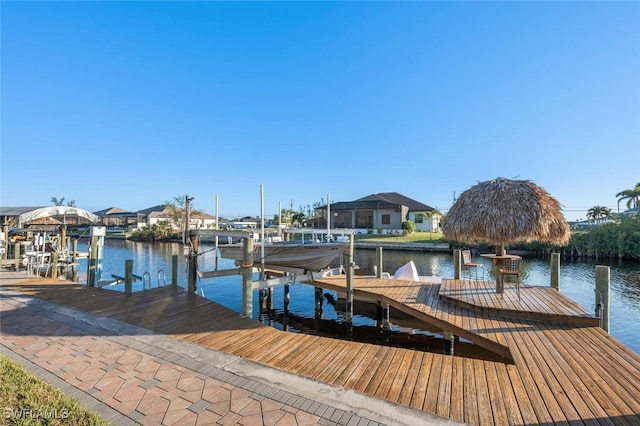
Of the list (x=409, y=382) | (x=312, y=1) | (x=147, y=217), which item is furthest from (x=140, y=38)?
(x=147, y=217)

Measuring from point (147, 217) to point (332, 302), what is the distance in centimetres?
6068

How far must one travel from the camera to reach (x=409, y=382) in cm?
340

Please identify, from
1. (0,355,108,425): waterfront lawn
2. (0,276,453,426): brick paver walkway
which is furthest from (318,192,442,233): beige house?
(0,355,108,425): waterfront lawn

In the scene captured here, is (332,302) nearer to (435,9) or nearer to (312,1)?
(435,9)

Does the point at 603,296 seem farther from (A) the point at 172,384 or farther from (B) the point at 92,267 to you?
(B) the point at 92,267

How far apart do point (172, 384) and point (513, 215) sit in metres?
7.67

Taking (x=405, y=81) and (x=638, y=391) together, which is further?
(x=405, y=81)

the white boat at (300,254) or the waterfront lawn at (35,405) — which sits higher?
the white boat at (300,254)

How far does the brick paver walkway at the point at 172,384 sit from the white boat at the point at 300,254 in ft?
11.0

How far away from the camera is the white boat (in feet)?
25.0

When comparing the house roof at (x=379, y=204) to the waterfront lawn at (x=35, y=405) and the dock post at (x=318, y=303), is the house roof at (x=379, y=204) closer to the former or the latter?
the dock post at (x=318, y=303)

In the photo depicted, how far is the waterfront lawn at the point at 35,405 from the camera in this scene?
102 inches

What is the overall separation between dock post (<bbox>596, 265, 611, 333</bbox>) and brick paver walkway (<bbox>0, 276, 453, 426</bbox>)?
5471mm

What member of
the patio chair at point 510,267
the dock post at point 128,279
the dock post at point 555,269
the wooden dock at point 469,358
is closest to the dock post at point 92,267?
the wooden dock at point 469,358
